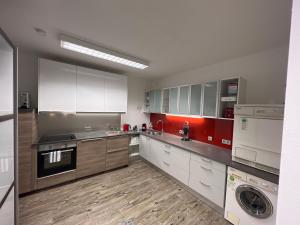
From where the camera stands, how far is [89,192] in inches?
95.6

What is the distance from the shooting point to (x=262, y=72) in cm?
217

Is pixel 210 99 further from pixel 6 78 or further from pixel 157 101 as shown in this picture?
pixel 6 78

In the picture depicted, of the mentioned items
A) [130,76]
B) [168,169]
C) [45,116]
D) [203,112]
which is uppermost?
[130,76]

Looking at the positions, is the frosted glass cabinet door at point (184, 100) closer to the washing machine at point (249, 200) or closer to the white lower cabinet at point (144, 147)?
the white lower cabinet at point (144, 147)

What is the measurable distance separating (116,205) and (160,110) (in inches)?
91.1

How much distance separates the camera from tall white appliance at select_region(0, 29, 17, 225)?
46.6 inches

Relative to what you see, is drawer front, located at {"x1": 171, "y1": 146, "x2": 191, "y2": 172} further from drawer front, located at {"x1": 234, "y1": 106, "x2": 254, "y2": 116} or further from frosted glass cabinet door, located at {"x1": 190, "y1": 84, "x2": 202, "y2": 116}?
drawer front, located at {"x1": 234, "y1": 106, "x2": 254, "y2": 116}

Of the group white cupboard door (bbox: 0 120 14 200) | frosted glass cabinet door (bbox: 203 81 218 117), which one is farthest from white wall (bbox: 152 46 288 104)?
white cupboard door (bbox: 0 120 14 200)

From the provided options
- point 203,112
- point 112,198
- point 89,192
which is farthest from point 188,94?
point 89,192

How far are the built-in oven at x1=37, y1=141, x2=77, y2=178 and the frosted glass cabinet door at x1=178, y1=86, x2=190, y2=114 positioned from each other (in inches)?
93.7

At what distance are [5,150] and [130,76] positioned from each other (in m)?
Result: 3.20

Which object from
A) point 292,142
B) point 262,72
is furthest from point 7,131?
point 262,72

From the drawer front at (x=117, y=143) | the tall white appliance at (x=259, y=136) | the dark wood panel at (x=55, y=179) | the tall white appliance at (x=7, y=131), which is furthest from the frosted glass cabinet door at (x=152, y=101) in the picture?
the tall white appliance at (x=7, y=131)

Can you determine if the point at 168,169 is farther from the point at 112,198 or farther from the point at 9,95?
the point at 9,95
